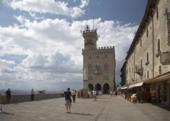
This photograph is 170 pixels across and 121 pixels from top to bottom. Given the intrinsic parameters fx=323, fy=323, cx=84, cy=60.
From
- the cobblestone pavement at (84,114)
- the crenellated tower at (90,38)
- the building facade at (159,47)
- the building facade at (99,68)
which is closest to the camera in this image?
the cobblestone pavement at (84,114)

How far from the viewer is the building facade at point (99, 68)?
112 meters

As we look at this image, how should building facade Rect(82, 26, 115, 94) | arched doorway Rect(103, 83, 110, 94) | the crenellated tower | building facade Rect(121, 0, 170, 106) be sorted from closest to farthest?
building facade Rect(121, 0, 170, 106), building facade Rect(82, 26, 115, 94), arched doorway Rect(103, 83, 110, 94), the crenellated tower

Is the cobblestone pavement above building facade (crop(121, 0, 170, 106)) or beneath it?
beneath

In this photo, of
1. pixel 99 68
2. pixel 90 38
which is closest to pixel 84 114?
pixel 99 68

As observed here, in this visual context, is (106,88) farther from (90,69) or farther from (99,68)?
(90,69)

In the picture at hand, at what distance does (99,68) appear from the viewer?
113 meters

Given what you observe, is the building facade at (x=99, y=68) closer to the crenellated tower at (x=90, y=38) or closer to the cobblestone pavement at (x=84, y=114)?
the crenellated tower at (x=90, y=38)

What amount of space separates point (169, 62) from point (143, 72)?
17.8 m

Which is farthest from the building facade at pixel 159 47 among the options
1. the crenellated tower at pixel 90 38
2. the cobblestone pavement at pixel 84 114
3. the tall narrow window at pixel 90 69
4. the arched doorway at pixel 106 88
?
the crenellated tower at pixel 90 38

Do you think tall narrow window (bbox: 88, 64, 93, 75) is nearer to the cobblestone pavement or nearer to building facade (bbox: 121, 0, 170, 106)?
building facade (bbox: 121, 0, 170, 106)

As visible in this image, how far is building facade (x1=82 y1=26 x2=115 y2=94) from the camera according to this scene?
4429 inches

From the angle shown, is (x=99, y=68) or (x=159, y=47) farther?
(x=99, y=68)

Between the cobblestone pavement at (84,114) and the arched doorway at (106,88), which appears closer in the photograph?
the cobblestone pavement at (84,114)

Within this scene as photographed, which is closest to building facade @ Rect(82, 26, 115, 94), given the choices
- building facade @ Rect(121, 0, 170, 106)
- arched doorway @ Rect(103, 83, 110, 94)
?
arched doorway @ Rect(103, 83, 110, 94)
